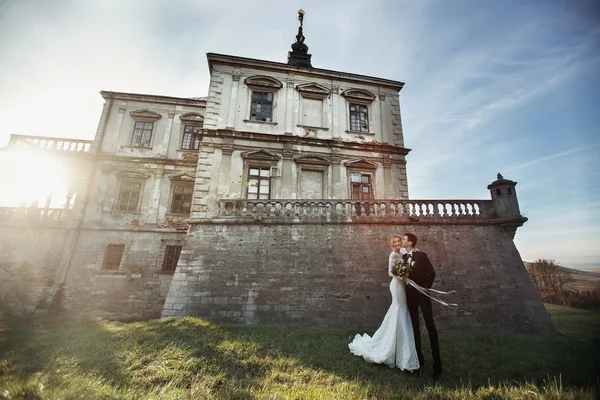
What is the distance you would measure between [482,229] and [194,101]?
1801 cm

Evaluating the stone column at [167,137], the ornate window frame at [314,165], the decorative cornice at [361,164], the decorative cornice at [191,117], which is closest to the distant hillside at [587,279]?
the decorative cornice at [361,164]

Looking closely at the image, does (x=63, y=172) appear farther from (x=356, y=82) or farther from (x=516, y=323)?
(x=516, y=323)

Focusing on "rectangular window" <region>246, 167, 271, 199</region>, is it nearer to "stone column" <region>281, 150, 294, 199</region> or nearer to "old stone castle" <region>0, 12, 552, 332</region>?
"old stone castle" <region>0, 12, 552, 332</region>

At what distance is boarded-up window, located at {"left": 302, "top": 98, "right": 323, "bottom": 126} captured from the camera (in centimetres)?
1498

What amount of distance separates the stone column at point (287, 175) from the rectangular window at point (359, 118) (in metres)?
4.55

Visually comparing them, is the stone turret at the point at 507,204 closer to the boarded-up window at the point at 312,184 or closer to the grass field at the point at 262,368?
the grass field at the point at 262,368

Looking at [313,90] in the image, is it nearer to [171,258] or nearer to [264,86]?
[264,86]

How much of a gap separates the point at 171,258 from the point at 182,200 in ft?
11.6

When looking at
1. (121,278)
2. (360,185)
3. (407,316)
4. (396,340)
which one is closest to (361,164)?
(360,185)

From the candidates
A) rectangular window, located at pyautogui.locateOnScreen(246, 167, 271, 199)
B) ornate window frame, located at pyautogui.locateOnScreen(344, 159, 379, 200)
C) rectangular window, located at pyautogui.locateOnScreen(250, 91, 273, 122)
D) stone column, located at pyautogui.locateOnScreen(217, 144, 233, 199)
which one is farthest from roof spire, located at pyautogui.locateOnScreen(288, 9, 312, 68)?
rectangular window, located at pyautogui.locateOnScreen(246, 167, 271, 199)

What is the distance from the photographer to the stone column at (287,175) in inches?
525

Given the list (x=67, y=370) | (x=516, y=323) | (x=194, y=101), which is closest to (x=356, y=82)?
(x=194, y=101)

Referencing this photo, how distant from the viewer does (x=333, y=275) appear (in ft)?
31.7

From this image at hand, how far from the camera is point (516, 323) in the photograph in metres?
9.19
